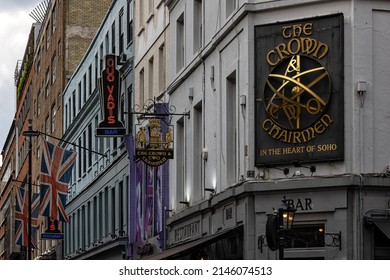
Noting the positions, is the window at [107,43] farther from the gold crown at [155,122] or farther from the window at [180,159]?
the gold crown at [155,122]

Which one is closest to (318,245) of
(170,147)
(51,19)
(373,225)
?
(373,225)

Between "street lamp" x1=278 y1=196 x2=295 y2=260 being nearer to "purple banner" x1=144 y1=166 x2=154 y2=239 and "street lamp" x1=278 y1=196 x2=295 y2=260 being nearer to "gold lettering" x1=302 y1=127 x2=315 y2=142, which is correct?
"gold lettering" x1=302 y1=127 x2=315 y2=142

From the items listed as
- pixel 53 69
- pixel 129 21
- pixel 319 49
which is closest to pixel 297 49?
pixel 319 49

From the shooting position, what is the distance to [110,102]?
143 ft

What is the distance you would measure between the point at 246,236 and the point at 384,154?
383cm

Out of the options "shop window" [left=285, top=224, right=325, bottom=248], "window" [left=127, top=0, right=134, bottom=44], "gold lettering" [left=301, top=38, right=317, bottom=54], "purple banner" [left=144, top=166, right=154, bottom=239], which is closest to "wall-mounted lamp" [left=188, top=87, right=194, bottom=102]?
"purple banner" [left=144, top=166, right=154, bottom=239]

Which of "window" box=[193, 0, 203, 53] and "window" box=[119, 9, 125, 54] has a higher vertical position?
"window" box=[119, 9, 125, 54]

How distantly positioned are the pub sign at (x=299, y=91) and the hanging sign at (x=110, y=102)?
14862 mm

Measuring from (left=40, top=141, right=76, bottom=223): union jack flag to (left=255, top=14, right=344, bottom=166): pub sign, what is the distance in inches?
841

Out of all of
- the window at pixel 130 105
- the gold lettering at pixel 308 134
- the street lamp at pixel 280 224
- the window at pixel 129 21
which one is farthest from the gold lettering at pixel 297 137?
the window at pixel 129 21

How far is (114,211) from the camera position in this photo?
2046 inches

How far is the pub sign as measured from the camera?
87.0ft

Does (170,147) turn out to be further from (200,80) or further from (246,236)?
(246,236)

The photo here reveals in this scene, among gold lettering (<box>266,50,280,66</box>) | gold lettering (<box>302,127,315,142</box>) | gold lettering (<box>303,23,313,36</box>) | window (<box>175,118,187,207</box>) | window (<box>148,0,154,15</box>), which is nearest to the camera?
gold lettering (<box>302,127,315,142</box>)
